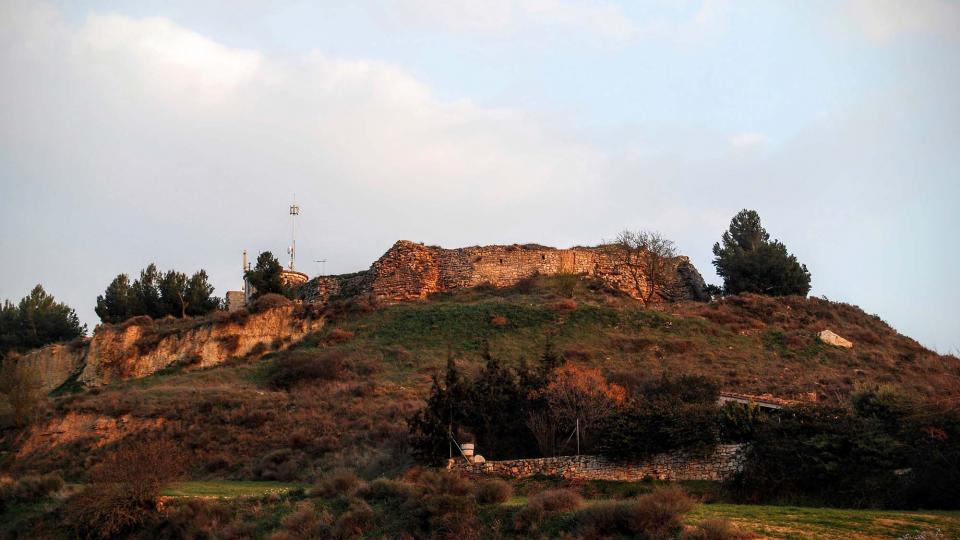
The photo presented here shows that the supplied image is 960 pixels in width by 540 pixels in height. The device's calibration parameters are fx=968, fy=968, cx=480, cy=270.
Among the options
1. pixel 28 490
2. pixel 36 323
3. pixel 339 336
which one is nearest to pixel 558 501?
pixel 28 490

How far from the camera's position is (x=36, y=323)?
53844 millimetres

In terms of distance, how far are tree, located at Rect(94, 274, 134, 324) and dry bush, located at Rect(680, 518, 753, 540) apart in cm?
4278

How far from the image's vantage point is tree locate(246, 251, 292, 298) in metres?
52.3

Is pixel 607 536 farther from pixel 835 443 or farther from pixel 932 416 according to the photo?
pixel 932 416

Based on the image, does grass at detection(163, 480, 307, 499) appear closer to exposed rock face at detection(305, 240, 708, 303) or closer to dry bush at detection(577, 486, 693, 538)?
dry bush at detection(577, 486, 693, 538)

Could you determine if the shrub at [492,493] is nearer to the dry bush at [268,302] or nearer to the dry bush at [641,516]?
the dry bush at [641,516]

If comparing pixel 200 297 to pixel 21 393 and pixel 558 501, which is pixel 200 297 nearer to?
pixel 21 393

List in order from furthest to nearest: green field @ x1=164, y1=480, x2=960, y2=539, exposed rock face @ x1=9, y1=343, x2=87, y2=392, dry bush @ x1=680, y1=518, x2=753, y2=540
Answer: exposed rock face @ x1=9, y1=343, x2=87, y2=392 < green field @ x1=164, y1=480, x2=960, y2=539 < dry bush @ x1=680, y1=518, x2=753, y2=540

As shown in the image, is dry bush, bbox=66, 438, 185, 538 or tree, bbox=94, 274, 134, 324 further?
tree, bbox=94, 274, 134, 324

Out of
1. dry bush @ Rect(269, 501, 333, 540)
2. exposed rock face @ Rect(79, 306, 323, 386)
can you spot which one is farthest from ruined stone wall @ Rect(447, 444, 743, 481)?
exposed rock face @ Rect(79, 306, 323, 386)

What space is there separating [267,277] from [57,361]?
11465 mm

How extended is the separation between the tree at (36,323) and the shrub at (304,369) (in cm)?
1937

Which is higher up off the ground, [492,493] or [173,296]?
[173,296]

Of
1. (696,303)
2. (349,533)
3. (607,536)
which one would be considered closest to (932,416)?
(607,536)
